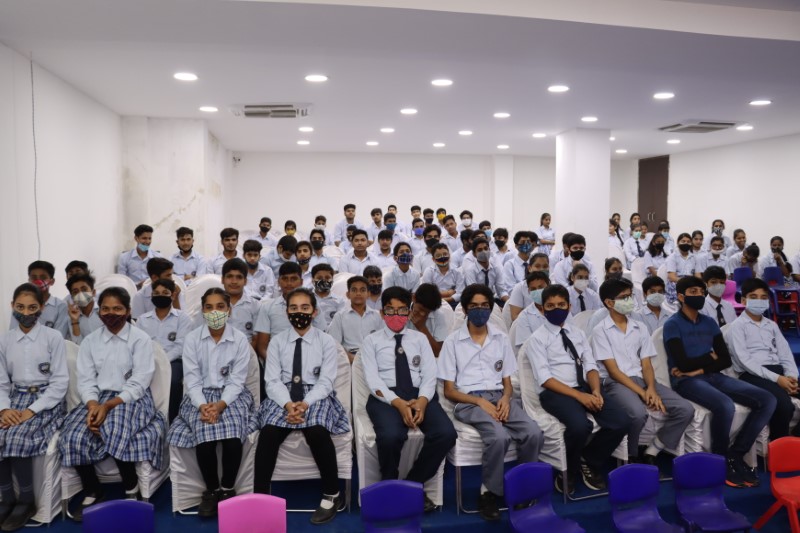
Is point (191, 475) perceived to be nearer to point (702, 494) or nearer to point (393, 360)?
point (393, 360)

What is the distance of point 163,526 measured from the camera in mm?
3488

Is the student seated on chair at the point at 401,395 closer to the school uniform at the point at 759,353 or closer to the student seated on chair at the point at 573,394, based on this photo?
the student seated on chair at the point at 573,394

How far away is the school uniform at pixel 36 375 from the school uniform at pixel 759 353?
15.0 feet

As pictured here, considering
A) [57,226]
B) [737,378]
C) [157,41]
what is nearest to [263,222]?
[57,226]

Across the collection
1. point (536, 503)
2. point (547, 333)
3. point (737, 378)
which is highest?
point (547, 333)

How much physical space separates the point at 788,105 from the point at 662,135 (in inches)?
114

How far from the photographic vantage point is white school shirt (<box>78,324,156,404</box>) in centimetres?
372

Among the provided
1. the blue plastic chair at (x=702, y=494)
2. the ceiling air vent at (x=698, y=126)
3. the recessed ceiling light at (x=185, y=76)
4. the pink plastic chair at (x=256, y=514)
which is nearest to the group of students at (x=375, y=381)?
the blue plastic chair at (x=702, y=494)

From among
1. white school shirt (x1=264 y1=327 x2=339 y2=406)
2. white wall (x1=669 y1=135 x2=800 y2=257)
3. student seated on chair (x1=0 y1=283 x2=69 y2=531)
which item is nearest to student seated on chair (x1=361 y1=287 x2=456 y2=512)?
white school shirt (x1=264 y1=327 x2=339 y2=406)

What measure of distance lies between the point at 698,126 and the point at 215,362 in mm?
8833

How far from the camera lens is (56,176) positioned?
6246 millimetres

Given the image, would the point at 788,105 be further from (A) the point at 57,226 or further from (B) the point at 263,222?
(A) the point at 57,226

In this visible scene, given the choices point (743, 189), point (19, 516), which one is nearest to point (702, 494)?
point (19, 516)

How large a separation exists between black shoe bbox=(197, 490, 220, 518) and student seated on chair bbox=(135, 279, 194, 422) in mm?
994
